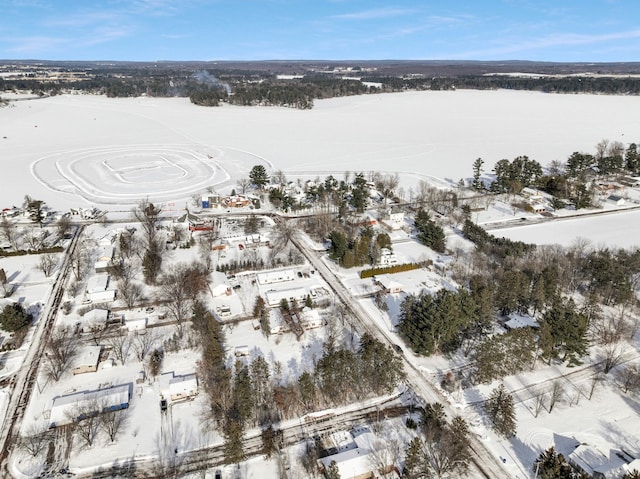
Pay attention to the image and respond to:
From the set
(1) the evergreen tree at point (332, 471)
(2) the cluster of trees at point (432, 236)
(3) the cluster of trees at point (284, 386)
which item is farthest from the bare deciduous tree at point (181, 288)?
(2) the cluster of trees at point (432, 236)

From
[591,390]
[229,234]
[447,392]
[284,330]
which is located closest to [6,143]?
[229,234]

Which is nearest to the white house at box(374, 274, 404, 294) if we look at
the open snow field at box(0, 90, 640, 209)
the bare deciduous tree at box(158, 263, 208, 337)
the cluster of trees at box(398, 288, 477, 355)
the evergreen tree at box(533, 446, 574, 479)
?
the cluster of trees at box(398, 288, 477, 355)

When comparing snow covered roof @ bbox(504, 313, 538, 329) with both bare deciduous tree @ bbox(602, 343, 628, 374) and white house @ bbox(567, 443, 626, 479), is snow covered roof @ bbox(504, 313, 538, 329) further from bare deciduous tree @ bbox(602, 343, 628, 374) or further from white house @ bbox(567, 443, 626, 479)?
white house @ bbox(567, 443, 626, 479)

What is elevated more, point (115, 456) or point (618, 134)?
point (618, 134)

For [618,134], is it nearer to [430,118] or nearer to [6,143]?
[430,118]

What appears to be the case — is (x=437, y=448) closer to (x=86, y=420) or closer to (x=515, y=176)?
(x=86, y=420)
